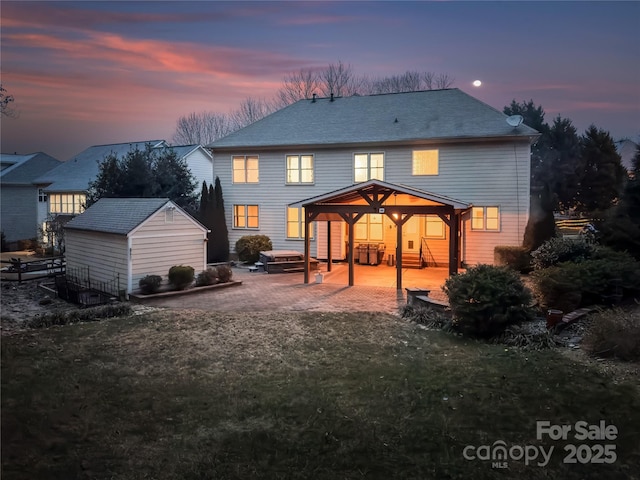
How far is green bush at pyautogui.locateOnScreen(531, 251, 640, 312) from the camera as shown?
11.0 metres

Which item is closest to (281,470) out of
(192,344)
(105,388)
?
(105,388)

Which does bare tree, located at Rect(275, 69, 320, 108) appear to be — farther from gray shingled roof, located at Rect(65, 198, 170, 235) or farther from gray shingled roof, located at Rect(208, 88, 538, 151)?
gray shingled roof, located at Rect(65, 198, 170, 235)

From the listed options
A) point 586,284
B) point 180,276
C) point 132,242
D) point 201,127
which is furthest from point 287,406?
point 201,127

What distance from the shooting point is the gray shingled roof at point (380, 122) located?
2080 cm

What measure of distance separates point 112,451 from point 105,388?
7.09 ft

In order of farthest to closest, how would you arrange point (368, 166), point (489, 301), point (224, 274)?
point (368, 166) < point (224, 274) < point (489, 301)

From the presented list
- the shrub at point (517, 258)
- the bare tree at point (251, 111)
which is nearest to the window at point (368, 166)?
the shrub at point (517, 258)

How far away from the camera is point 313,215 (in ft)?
56.3

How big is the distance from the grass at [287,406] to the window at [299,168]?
1370 centimetres

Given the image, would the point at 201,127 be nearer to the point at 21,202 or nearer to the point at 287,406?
the point at 21,202

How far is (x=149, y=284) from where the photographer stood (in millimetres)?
14992

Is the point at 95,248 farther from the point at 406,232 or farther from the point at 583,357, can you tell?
the point at 583,357

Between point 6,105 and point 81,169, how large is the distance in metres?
30.5

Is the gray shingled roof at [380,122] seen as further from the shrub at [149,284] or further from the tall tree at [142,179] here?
the shrub at [149,284]
